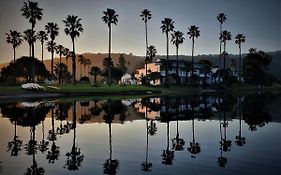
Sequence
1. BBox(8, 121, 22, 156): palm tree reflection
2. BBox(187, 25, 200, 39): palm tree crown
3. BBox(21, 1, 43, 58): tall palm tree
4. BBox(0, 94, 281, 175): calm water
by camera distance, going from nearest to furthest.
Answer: BBox(0, 94, 281, 175): calm water < BBox(8, 121, 22, 156): palm tree reflection < BBox(21, 1, 43, 58): tall palm tree < BBox(187, 25, 200, 39): palm tree crown

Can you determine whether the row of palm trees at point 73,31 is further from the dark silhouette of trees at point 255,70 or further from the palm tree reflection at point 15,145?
the palm tree reflection at point 15,145

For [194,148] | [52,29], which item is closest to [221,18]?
[52,29]

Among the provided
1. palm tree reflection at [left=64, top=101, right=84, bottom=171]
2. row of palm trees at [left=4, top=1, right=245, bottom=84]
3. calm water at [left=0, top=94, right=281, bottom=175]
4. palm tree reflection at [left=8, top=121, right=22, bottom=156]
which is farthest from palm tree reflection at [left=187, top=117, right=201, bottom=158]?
row of palm trees at [left=4, top=1, right=245, bottom=84]

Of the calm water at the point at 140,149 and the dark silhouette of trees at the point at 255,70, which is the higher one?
the dark silhouette of trees at the point at 255,70

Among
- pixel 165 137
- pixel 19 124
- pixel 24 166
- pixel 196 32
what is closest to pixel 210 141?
pixel 165 137

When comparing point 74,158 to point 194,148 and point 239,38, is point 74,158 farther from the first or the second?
point 239,38

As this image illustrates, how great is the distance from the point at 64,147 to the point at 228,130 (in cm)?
1264

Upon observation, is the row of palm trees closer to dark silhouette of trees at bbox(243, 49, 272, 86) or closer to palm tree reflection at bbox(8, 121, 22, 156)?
dark silhouette of trees at bbox(243, 49, 272, 86)

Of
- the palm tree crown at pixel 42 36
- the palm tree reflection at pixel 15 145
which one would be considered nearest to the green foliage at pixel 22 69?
the palm tree crown at pixel 42 36

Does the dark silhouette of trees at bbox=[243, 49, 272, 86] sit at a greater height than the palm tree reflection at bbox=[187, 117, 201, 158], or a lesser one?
greater

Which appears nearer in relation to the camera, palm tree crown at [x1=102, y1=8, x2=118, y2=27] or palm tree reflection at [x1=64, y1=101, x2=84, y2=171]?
palm tree reflection at [x1=64, y1=101, x2=84, y2=171]

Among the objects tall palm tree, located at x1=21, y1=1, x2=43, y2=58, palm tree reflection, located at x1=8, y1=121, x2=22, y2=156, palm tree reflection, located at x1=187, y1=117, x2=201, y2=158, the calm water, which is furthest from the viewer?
tall palm tree, located at x1=21, y1=1, x2=43, y2=58

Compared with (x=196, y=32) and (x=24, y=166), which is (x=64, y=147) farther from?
(x=196, y=32)

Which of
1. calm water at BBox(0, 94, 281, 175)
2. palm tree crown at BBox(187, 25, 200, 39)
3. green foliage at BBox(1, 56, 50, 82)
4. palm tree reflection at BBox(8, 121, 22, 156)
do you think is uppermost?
palm tree crown at BBox(187, 25, 200, 39)
